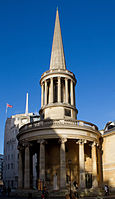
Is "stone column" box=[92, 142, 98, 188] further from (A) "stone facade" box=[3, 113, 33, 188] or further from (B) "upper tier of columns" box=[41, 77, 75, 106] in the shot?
(A) "stone facade" box=[3, 113, 33, 188]

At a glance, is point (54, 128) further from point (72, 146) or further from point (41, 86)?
point (41, 86)

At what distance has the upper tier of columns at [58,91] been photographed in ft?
140

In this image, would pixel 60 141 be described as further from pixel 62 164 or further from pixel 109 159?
pixel 109 159

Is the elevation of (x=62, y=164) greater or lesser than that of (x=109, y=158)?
lesser

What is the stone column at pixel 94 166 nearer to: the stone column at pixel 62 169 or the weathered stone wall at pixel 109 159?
the weathered stone wall at pixel 109 159

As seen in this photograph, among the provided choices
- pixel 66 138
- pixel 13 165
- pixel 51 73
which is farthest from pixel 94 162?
pixel 13 165

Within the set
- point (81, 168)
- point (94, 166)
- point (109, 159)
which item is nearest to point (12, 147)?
point (109, 159)

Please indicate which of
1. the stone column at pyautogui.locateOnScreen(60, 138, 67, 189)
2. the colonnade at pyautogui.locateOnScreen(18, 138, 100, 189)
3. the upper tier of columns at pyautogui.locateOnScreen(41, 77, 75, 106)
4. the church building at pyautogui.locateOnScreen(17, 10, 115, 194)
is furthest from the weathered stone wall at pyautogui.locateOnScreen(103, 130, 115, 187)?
the stone column at pyautogui.locateOnScreen(60, 138, 67, 189)

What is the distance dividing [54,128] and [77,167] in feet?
26.8

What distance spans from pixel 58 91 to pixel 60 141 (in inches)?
438

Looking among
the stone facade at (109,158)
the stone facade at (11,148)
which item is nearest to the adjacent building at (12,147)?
the stone facade at (11,148)

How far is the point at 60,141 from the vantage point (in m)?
34.1

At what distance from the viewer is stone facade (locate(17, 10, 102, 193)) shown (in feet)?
113

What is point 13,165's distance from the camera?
91.4m
